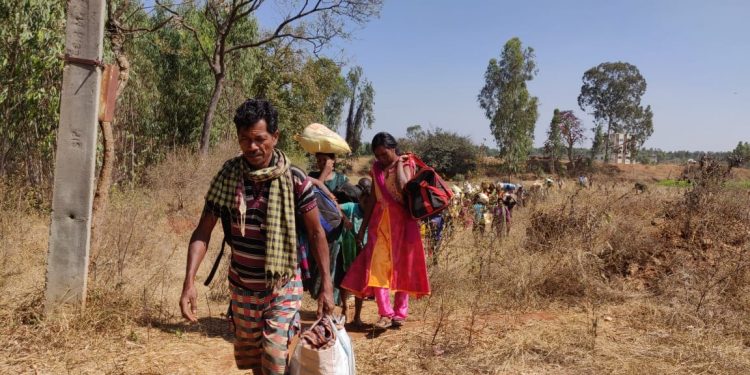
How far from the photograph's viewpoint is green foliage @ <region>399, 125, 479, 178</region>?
32.8 meters

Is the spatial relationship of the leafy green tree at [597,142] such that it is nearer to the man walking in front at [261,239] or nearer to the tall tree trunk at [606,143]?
the tall tree trunk at [606,143]

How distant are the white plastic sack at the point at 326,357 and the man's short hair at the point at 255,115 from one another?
86 centimetres

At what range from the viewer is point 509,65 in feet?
112

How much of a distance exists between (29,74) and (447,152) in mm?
27512

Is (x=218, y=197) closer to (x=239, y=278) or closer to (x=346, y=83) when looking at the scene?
(x=239, y=278)

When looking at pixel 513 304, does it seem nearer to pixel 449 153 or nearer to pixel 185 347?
pixel 185 347

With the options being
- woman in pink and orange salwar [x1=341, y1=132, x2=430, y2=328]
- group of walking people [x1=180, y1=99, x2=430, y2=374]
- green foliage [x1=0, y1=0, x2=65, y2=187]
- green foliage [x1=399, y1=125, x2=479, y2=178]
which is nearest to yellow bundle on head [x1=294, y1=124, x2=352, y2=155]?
woman in pink and orange salwar [x1=341, y1=132, x2=430, y2=328]

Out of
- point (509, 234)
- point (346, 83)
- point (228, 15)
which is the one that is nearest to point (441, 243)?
point (509, 234)

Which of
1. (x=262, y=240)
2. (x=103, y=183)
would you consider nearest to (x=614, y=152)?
(x=103, y=183)

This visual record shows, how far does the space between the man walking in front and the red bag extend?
164 cm

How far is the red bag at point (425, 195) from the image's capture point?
3.84m

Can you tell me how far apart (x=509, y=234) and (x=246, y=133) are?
614cm

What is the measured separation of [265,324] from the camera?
7.31 ft

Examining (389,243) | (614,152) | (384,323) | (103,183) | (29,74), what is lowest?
(384,323)
